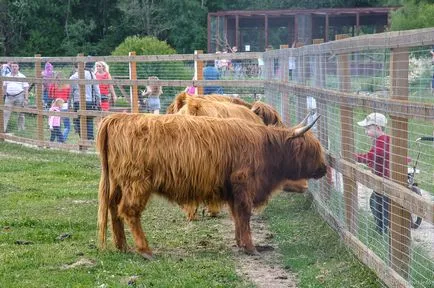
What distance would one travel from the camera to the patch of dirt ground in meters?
7.26

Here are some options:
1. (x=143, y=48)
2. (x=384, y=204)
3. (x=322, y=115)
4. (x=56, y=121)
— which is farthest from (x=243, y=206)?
(x=143, y=48)

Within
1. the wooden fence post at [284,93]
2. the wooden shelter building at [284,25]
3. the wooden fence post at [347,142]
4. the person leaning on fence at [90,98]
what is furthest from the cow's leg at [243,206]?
the wooden shelter building at [284,25]

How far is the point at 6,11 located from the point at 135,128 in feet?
120

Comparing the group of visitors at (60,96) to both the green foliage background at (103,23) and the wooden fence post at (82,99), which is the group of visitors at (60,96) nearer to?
the wooden fence post at (82,99)

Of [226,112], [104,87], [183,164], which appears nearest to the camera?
[183,164]

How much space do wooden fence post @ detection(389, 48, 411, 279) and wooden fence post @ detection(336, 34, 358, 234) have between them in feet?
5.07

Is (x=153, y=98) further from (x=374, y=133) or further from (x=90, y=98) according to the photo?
(x=374, y=133)

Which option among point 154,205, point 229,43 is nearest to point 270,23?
point 229,43

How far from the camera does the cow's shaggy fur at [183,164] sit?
8047mm

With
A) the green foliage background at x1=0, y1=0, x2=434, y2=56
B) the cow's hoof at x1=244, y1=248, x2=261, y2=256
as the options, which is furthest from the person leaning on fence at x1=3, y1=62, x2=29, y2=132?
the green foliage background at x1=0, y1=0, x2=434, y2=56

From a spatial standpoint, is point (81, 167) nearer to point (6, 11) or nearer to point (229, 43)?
point (229, 43)

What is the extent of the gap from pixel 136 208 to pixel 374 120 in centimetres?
226

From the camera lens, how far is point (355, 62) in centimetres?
776

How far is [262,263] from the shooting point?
8.00 metres
